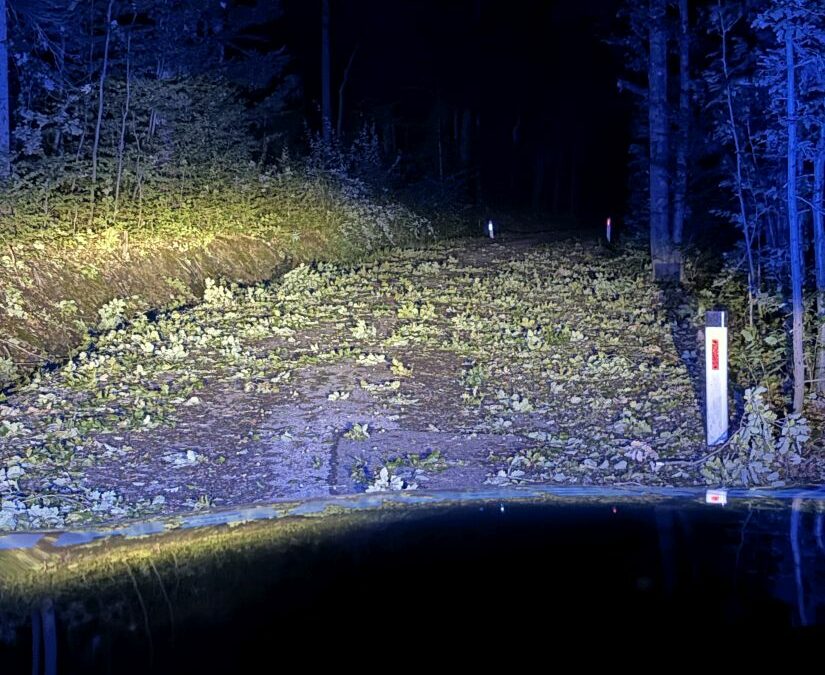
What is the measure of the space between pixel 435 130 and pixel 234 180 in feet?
73.2

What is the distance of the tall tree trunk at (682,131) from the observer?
2141 cm

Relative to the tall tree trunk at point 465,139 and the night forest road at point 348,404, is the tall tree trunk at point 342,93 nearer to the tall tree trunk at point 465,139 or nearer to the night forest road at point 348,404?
the tall tree trunk at point 465,139

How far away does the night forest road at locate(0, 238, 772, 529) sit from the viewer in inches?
396

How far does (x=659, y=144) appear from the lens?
2198 centimetres

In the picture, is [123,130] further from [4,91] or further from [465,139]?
[465,139]

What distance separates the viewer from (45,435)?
1120cm

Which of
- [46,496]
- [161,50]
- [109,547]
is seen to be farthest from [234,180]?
[109,547]

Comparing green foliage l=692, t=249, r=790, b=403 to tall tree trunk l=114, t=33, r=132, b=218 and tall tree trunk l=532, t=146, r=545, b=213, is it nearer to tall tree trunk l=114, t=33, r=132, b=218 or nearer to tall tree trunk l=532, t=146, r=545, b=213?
tall tree trunk l=114, t=33, r=132, b=218

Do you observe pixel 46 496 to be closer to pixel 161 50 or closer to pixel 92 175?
pixel 92 175

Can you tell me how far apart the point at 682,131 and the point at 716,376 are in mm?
12131

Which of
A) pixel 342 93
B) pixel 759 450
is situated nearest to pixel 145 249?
pixel 759 450

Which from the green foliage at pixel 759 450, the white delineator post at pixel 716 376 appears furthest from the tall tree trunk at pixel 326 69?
the green foliage at pixel 759 450

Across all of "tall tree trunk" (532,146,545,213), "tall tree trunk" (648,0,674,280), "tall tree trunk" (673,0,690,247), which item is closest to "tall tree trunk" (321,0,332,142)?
"tall tree trunk" (648,0,674,280)

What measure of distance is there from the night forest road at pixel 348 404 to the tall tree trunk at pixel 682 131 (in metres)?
4.06
